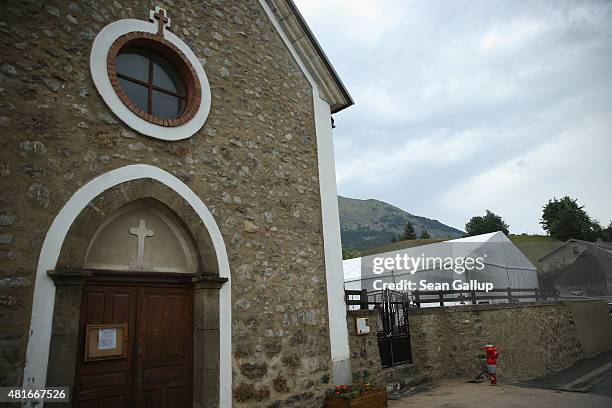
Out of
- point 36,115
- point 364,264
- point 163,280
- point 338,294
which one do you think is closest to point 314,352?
point 338,294

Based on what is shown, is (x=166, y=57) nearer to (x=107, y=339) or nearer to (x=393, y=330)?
(x=107, y=339)

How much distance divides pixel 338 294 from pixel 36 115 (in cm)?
516

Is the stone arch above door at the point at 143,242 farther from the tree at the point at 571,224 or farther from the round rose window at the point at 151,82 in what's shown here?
the tree at the point at 571,224

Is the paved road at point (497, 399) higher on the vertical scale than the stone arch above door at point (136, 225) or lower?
lower

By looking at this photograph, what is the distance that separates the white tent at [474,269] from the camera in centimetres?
1494

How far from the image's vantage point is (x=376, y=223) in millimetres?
169125

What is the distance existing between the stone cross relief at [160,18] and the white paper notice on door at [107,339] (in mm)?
4007

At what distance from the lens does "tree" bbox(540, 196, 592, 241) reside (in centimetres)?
5303

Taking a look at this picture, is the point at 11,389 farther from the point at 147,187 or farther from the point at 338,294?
the point at 338,294

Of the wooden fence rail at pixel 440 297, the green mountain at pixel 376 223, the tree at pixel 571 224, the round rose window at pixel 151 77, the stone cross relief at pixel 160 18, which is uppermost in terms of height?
the green mountain at pixel 376 223

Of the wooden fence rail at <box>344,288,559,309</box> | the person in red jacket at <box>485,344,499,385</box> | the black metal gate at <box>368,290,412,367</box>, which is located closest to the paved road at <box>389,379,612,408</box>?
the person in red jacket at <box>485,344,499,385</box>

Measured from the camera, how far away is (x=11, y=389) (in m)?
3.55

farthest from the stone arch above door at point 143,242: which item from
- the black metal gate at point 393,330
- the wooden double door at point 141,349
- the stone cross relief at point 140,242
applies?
the black metal gate at point 393,330

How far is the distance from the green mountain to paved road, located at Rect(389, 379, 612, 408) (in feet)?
395
